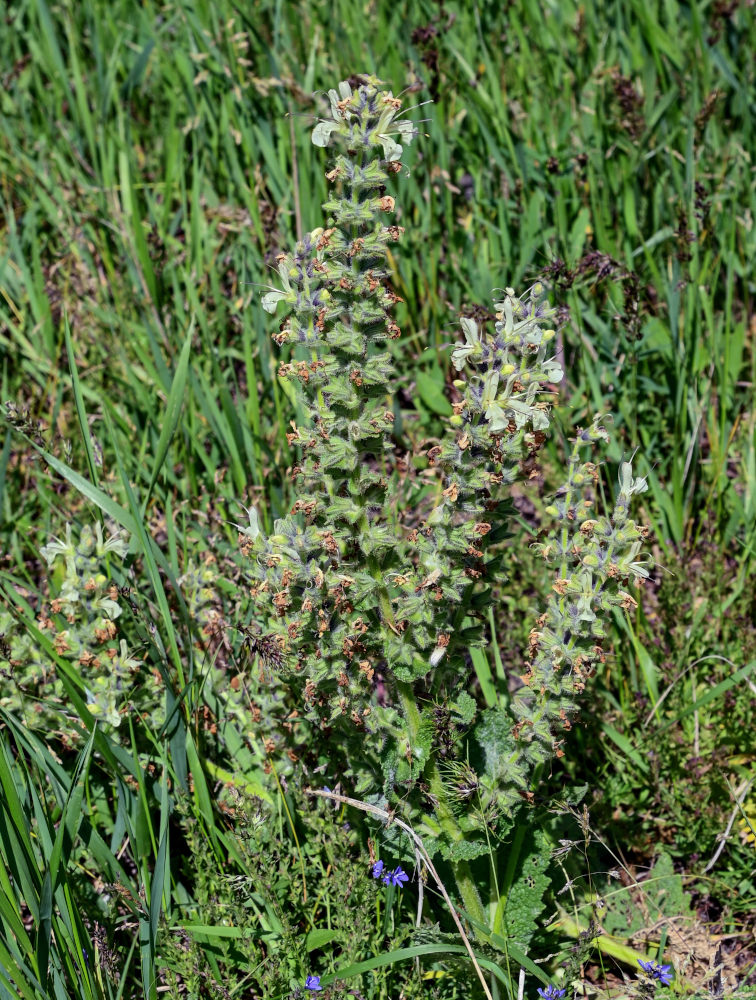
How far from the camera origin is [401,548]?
2.16 m

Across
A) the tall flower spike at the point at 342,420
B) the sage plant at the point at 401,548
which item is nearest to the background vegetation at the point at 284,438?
the sage plant at the point at 401,548

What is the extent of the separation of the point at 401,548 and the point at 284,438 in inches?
49.7

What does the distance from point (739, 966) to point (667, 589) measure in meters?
1.00

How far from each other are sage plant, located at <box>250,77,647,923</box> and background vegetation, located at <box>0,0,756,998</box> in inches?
9.7

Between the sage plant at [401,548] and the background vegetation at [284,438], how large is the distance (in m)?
0.25

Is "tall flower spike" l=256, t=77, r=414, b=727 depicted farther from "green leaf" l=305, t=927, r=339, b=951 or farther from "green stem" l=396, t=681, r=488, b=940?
"green leaf" l=305, t=927, r=339, b=951

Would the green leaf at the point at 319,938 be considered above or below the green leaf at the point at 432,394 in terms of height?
below

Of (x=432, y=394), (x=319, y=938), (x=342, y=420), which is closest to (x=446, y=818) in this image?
(x=319, y=938)

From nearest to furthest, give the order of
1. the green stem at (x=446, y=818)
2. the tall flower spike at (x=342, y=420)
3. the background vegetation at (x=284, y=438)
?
1. the tall flower spike at (x=342, y=420)
2. the green stem at (x=446, y=818)
3. the background vegetation at (x=284, y=438)

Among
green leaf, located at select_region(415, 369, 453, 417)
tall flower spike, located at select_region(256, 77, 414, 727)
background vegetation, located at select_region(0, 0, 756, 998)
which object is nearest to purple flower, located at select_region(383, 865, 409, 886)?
background vegetation, located at select_region(0, 0, 756, 998)

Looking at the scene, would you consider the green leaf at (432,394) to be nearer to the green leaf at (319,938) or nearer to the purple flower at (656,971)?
the green leaf at (319,938)

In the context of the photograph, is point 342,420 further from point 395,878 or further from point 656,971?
point 656,971

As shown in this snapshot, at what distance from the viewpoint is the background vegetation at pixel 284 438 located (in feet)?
7.51

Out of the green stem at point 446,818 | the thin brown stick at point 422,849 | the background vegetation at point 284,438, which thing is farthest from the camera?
the background vegetation at point 284,438
